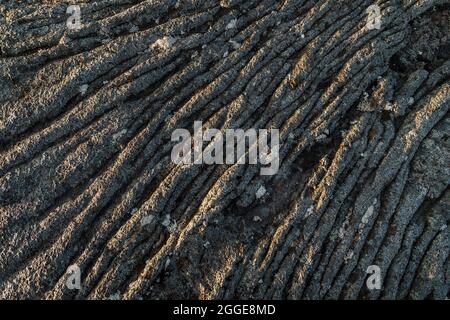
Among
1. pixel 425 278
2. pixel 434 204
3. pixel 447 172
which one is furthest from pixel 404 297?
pixel 447 172

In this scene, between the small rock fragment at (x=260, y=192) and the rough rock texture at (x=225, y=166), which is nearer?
the rough rock texture at (x=225, y=166)

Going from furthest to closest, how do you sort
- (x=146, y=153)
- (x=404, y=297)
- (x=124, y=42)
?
(x=124, y=42)
(x=146, y=153)
(x=404, y=297)

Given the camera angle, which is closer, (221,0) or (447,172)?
(447,172)

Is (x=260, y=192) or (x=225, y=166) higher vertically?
(x=225, y=166)

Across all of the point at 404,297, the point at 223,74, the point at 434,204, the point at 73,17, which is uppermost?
the point at 73,17

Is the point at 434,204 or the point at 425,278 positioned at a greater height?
the point at 434,204

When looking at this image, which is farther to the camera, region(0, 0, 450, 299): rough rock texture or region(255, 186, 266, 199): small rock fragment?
region(255, 186, 266, 199): small rock fragment

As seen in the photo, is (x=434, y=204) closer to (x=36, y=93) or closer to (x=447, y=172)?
(x=447, y=172)

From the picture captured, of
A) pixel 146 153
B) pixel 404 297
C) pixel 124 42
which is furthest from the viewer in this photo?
pixel 124 42
